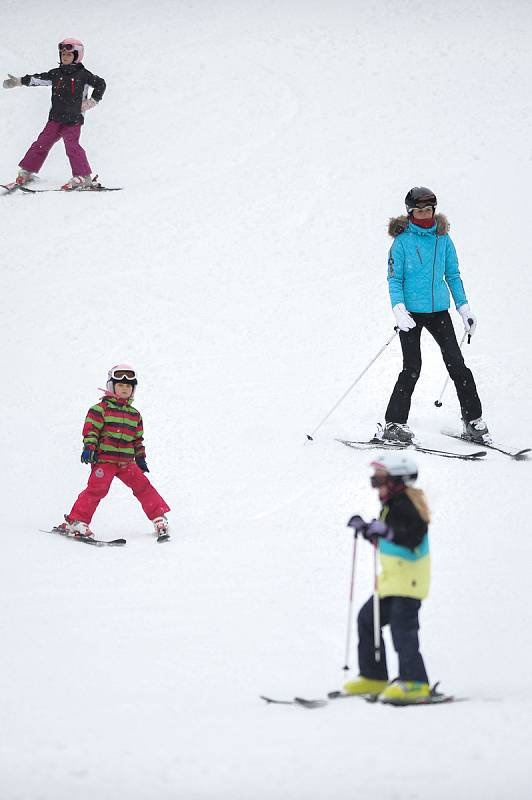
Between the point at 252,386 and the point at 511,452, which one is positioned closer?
the point at 511,452

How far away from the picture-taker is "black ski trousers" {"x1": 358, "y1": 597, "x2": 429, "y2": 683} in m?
4.77

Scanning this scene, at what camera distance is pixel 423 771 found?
162 inches

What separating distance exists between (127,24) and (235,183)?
21.8 ft

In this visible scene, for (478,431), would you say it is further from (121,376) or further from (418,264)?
(121,376)

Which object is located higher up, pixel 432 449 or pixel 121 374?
pixel 121 374

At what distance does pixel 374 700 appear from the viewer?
15.6ft

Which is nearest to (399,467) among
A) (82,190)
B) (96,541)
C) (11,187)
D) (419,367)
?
(96,541)

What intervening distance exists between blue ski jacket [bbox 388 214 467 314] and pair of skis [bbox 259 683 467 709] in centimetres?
380

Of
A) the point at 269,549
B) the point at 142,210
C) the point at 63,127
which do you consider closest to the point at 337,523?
the point at 269,549

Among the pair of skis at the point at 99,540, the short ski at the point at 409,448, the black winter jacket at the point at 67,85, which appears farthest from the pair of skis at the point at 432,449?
the black winter jacket at the point at 67,85

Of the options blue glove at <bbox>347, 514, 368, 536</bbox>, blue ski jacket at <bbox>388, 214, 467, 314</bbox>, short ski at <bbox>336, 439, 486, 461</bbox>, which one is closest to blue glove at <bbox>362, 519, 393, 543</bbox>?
blue glove at <bbox>347, 514, 368, 536</bbox>

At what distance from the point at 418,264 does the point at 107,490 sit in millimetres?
2833

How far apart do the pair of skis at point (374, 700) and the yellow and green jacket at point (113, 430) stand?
288cm

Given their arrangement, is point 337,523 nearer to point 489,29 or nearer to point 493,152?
point 493,152
